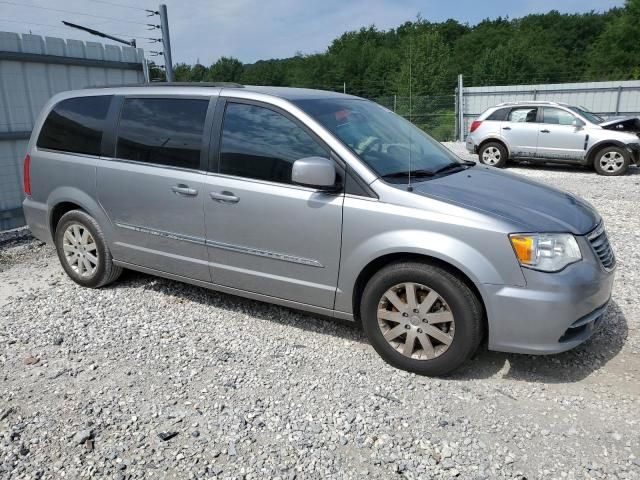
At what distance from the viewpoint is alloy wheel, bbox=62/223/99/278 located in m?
4.80

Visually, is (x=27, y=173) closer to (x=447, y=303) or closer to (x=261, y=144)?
(x=261, y=144)

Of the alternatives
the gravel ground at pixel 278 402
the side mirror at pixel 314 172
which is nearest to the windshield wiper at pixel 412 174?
the side mirror at pixel 314 172

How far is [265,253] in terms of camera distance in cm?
375

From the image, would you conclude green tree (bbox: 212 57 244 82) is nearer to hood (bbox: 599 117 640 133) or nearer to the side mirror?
hood (bbox: 599 117 640 133)

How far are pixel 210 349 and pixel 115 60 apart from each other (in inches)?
259

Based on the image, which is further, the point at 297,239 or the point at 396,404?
the point at 297,239

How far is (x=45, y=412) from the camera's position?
307 cm

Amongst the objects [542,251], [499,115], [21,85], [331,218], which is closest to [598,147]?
[499,115]

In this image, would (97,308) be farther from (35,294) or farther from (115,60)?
Answer: (115,60)

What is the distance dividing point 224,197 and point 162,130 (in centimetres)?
91

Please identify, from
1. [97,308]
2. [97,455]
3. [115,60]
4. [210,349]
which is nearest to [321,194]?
[210,349]

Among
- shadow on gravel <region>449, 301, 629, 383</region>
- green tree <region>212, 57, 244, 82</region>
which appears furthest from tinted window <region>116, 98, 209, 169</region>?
green tree <region>212, 57, 244, 82</region>

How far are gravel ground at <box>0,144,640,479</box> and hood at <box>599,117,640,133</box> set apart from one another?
28.7 feet

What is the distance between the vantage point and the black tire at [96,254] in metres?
4.70
